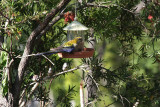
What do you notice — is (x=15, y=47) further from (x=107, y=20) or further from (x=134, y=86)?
(x=134, y=86)

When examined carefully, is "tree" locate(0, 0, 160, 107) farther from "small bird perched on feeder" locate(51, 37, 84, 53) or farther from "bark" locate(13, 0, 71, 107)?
"small bird perched on feeder" locate(51, 37, 84, 53)

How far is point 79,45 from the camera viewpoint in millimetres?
2221

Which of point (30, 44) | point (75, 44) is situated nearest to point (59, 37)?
point (30, 44)

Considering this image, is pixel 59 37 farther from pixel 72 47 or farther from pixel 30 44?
pixel 72 47

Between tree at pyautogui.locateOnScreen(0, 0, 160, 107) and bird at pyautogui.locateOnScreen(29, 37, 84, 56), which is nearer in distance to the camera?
bird at pyautogui.locateOnScreen(29, 37, 84, 56)

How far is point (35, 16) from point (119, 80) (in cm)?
126

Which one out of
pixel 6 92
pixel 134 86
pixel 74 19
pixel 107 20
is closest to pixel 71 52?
pixel 74 19

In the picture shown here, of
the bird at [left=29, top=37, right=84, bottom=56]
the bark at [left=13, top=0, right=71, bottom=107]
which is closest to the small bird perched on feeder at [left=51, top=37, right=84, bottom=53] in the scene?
the bird at [left=29, top=37, right=84, bottom=56]

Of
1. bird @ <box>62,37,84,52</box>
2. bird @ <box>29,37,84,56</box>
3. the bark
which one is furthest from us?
the bark

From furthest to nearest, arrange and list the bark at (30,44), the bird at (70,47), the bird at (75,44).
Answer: the bark at (30,44) < the bird at (75,44) < the bird at (70,47)

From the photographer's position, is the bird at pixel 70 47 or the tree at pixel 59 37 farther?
the tree at pixel 59 37

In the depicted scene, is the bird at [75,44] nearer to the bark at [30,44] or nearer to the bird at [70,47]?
the bird at [70,47]

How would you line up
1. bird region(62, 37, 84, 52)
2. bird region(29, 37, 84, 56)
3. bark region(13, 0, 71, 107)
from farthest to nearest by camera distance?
bark region(13, 0, 71, 107), bird region(62, 37, 84, 52), bird region(29, 37, 84, 56)

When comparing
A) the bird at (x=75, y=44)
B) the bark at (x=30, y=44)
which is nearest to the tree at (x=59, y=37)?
the bark at (x=30, y=44)
